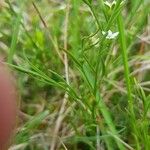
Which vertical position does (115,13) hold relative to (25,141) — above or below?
above

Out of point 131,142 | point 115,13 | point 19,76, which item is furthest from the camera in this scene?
point 19,76

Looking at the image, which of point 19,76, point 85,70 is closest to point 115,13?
point 85,70

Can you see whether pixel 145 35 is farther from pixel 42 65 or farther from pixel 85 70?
pixel 85 70

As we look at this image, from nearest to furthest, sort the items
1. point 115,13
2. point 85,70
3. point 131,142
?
point 115,13 → point 85,70 → point 131,142

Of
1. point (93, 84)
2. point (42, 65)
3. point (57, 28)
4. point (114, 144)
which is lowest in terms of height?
point (114, 144)

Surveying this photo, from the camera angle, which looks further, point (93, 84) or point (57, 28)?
point (57, 28)

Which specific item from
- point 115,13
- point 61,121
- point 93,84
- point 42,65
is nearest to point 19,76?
point 42,65
